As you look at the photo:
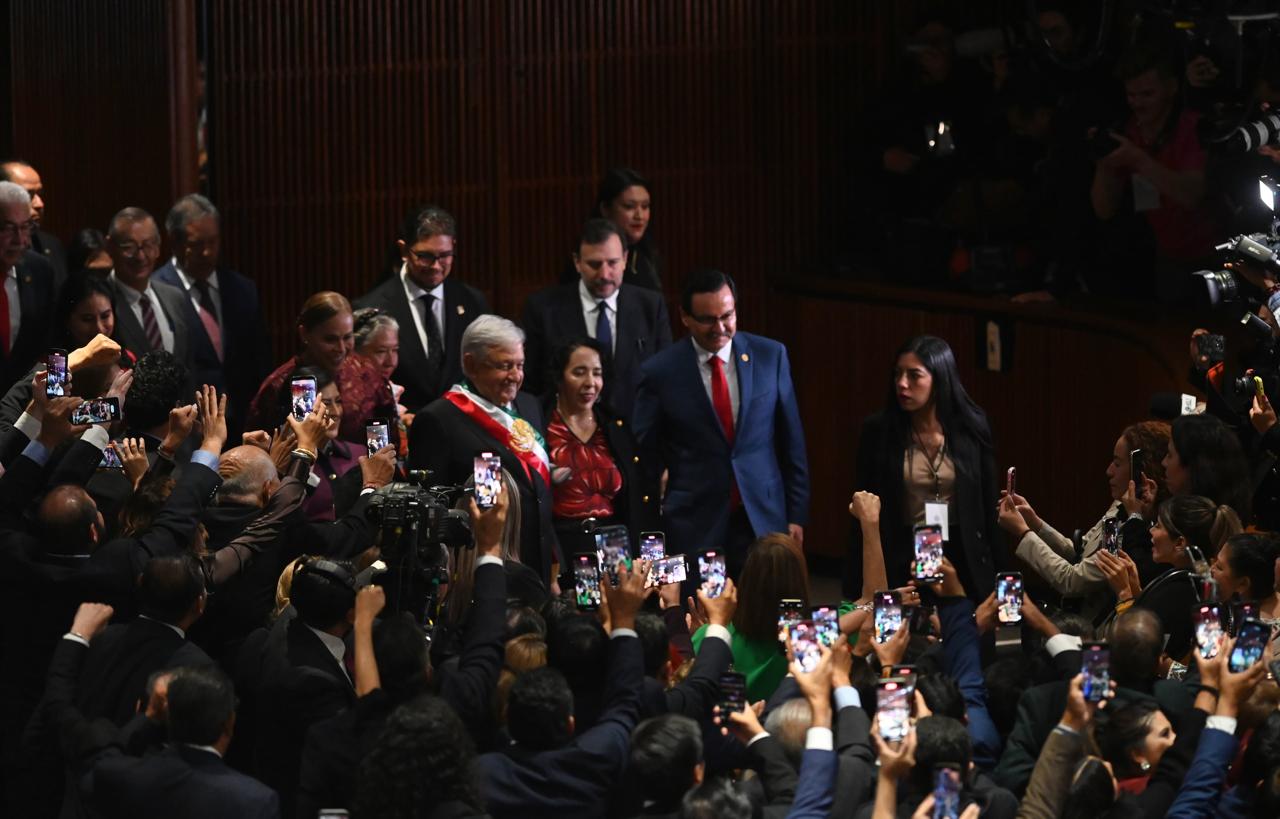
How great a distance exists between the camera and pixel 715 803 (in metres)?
4.26

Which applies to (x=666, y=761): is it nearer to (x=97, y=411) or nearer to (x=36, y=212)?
(x=97, y=411)

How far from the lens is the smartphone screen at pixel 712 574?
5469 mm

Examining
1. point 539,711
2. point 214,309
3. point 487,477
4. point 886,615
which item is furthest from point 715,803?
point 214,309

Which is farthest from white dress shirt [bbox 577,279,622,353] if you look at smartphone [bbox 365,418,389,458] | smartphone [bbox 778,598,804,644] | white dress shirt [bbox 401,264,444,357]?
smartphone [bbox 778,598,804,644]

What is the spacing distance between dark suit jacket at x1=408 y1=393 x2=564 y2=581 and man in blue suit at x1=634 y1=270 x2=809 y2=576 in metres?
0.77

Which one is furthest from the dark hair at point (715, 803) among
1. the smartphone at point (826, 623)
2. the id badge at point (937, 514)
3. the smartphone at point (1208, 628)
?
the id badge at point (937, 514)

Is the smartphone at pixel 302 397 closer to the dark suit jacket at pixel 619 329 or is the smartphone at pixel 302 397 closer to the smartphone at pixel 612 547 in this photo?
the smartphone at pixel 612 547

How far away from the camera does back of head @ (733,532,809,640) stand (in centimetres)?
554

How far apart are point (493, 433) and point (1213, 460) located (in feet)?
6.99

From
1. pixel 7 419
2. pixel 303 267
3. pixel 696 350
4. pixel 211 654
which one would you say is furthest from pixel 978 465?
pixel 303 267

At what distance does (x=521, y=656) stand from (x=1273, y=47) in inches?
156

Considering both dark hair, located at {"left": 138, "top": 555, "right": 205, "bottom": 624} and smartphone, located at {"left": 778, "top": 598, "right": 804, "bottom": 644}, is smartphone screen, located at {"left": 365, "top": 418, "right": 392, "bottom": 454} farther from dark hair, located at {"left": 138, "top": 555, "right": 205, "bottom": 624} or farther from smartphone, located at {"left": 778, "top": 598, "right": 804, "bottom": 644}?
smartphone, located at {"left": 778, "top": 598, "right": 804, "bottom": 644}

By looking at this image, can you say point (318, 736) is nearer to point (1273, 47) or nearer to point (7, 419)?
point (7, 419)

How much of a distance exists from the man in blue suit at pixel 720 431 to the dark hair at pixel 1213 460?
1.56 metres
